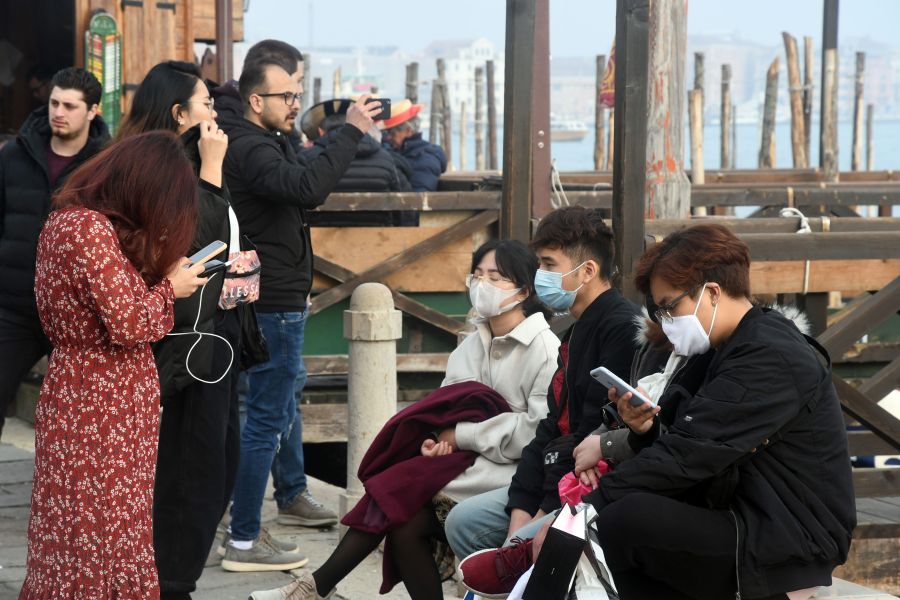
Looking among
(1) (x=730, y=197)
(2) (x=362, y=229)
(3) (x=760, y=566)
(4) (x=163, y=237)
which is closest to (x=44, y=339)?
(4) (x=163, y=237)

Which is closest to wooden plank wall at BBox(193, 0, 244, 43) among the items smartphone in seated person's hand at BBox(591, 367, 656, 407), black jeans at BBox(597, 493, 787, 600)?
smartphone in seated person's hand at BBox(591, 367, 656, 407)

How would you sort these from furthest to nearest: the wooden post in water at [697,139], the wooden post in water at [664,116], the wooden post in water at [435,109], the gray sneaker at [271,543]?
1. the wooden post in water at [435,109]
2. the wooden post in water at [697,139]
3. the wooden post in water at [664,116]
4. the gray sneaker at [271,543]

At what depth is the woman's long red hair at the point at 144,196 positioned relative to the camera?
3.58m

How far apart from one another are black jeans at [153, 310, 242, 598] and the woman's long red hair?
26.4 inches

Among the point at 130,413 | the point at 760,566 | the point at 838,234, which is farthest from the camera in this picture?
the point at 838,234

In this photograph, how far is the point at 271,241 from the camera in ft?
16.9

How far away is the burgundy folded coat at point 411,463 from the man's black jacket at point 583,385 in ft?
0.92

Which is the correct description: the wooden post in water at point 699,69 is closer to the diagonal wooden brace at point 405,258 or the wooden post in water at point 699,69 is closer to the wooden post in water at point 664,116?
the diagonal wooden brace at point 405,258

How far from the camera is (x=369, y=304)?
5.52 meters

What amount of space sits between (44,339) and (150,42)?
401 centimetres

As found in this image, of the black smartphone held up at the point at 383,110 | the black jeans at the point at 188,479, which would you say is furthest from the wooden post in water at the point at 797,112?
the black jeans at the point at 188,479

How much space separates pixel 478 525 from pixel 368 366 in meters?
1.57

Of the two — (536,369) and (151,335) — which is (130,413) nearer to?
(151,335)

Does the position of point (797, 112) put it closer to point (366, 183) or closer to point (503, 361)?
point (366, 183)
